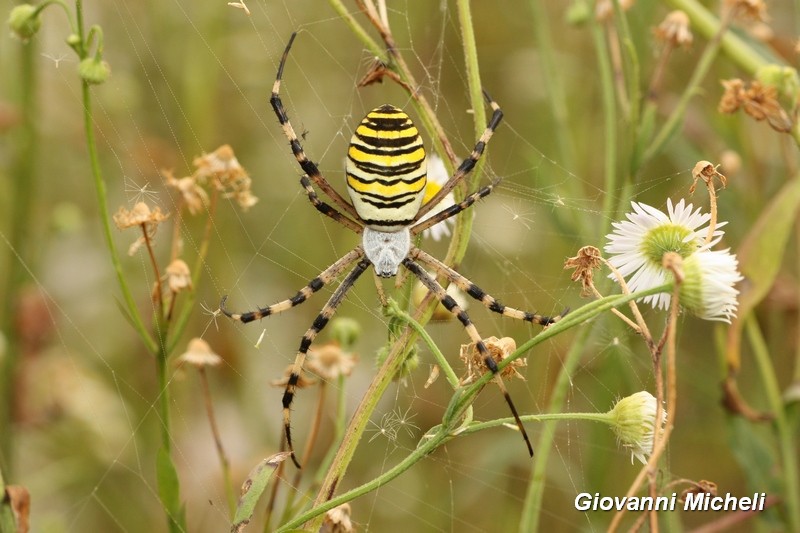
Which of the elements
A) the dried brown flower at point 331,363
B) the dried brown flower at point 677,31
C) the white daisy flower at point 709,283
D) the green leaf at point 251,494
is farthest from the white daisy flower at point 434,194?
the green leaf at point 251,494

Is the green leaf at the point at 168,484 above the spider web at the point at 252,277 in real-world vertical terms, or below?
below

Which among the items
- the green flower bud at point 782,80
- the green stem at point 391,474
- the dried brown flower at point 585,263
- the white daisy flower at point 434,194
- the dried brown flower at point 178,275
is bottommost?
the green stem at point 391,474

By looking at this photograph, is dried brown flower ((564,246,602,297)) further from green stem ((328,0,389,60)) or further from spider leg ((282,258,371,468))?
spider leg ((282,258,371,468))

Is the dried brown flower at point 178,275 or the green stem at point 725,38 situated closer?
the dried brown flower at point 178,275

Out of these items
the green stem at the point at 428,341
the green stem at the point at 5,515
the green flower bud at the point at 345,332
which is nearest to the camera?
the green stem at the point at 428,341

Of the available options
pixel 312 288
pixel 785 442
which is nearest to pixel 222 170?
pixel 312 288

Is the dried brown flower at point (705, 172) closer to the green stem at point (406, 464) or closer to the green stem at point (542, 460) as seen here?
the green stem at point (406, 464)

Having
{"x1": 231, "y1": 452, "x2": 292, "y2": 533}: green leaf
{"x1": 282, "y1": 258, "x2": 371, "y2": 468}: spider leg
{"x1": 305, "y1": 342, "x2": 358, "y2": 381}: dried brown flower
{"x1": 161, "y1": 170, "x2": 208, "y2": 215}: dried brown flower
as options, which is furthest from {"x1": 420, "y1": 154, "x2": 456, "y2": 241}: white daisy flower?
{"x1": 231, "y1": 452, "x2": 292, "y2": 533}: green leaf
